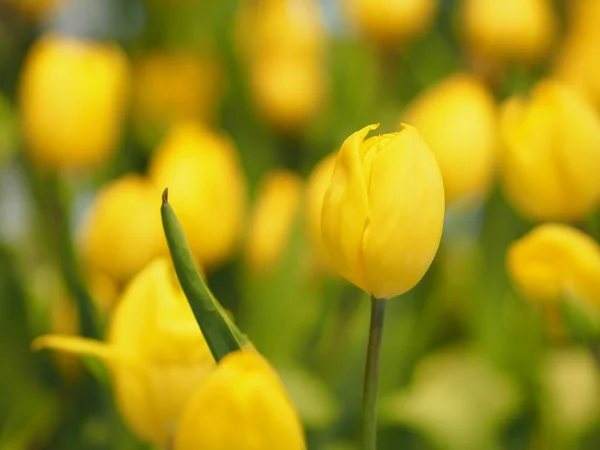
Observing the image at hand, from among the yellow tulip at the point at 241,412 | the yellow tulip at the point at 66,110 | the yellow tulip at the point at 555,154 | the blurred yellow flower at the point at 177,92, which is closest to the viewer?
the yellow tulip at the point at 241,412

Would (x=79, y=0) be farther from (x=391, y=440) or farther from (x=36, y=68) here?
(x=391, y=440)

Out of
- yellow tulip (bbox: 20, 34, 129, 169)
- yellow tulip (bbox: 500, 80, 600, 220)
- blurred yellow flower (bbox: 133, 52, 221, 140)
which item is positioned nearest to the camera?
yellow tulip (bbox: 500, 80, 600, 220)

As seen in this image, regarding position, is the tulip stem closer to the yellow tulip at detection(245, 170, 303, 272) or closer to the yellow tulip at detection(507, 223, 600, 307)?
the yellow tulip at detection(507, 223, 600, 307)

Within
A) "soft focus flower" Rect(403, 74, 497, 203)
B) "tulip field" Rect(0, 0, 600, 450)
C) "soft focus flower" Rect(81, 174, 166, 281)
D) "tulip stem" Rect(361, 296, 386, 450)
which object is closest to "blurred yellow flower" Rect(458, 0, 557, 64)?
"tulip field" Rect(0, 0, 600, 450)

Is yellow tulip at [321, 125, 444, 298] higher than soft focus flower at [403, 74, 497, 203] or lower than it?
higher

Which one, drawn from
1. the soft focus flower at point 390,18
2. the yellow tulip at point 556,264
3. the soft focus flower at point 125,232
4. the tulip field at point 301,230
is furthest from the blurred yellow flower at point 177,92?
the yellow tulip at point 556,264

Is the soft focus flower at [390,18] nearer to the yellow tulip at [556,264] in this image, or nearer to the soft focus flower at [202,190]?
the soft focus flower at [202,190]
